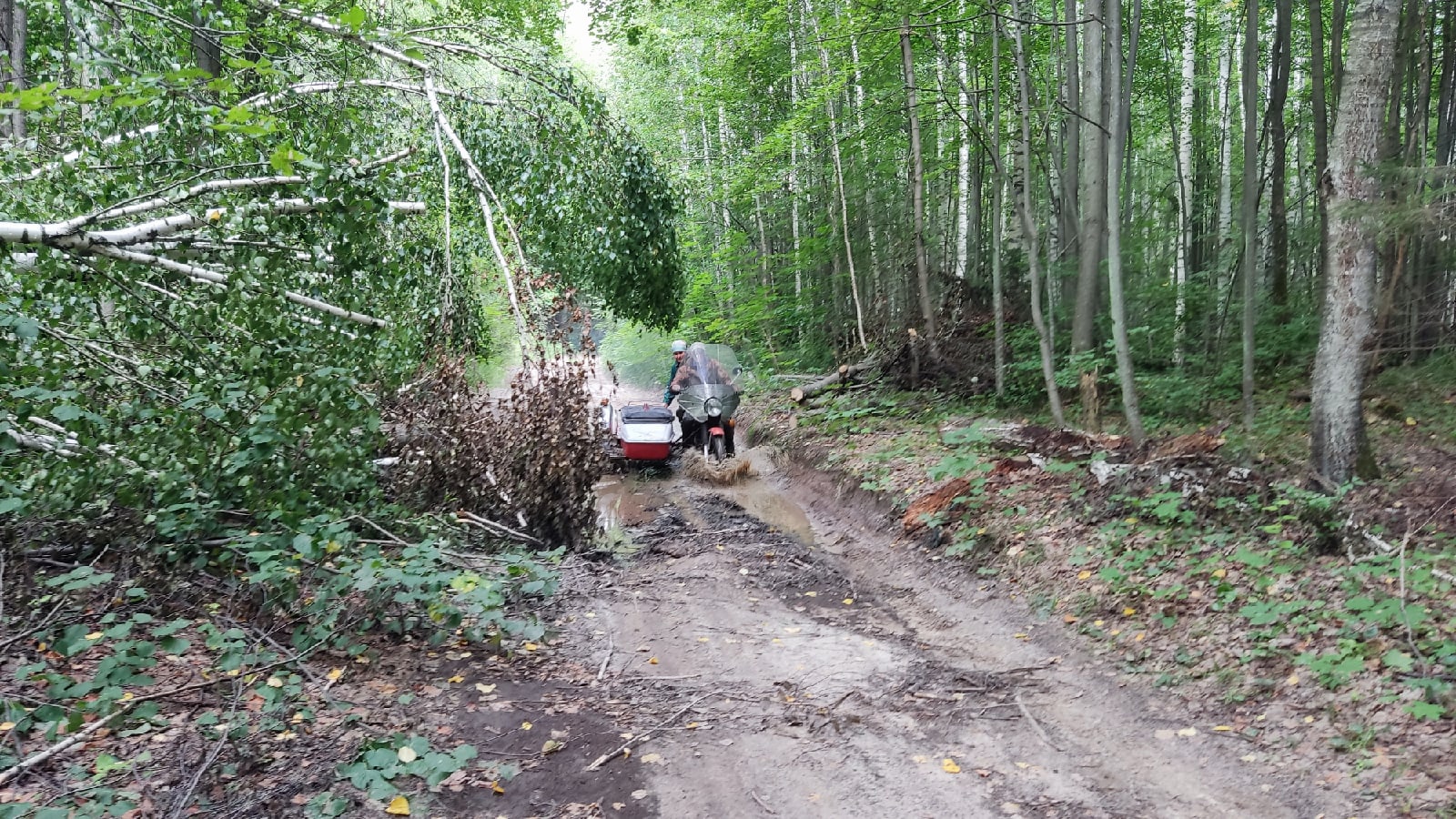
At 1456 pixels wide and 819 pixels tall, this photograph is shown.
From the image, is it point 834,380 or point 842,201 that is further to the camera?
point 842,201

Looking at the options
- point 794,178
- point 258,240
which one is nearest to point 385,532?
point 258,240

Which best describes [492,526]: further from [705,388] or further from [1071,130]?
[1071,130]

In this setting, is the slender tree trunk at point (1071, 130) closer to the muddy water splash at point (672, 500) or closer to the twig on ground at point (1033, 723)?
the muddy water splash at point (672, 500)

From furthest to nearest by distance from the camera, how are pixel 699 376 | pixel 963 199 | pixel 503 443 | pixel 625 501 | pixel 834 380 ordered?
pixel 963 199
pixel 834 380
pixel 699 376
pixel 625 501
pixel 503 443

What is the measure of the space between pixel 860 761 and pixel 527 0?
11.8m

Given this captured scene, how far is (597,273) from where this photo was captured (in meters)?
6.74

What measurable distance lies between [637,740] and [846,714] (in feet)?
3.71

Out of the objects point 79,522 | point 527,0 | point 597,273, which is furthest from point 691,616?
point 527,0

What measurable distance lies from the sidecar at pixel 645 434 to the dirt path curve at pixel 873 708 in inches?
167

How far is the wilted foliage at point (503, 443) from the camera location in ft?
21.1

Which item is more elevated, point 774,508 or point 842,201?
point 842,201

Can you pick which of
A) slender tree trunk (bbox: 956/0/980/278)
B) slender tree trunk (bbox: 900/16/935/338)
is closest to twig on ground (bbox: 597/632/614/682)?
slender tree trunk (bbox: 900/16/935/338)

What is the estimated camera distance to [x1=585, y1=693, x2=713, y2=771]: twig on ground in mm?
3701

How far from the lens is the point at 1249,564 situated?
5457 millimetres
